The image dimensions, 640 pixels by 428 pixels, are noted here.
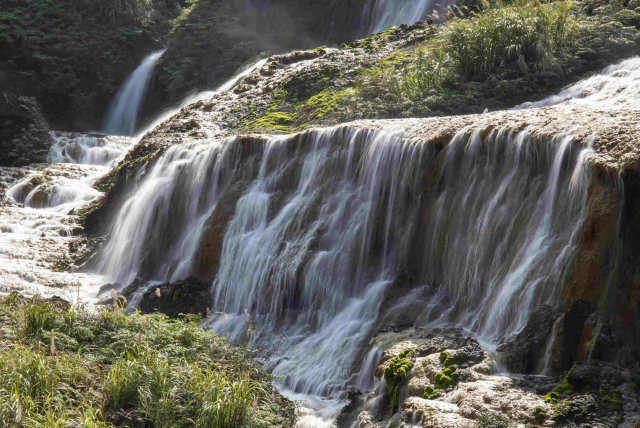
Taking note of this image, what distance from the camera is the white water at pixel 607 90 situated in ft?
35.8

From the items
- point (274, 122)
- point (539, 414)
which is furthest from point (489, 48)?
point (539, 414)

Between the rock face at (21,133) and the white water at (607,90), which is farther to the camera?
the rock face at (21,133)

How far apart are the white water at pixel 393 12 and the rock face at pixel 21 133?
41.1 ft

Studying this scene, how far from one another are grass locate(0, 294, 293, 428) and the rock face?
52.2 feet

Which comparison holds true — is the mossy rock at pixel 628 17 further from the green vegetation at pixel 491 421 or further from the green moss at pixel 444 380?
the green vegetation at pixel 491 421

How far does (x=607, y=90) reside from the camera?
→ 38.2 feet

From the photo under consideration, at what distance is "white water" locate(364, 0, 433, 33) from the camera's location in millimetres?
21641

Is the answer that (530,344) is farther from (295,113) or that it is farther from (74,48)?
(74,48)

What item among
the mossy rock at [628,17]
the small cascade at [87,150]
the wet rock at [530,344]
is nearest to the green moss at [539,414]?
the wet rock at [530,344]

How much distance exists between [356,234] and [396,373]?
3657mm

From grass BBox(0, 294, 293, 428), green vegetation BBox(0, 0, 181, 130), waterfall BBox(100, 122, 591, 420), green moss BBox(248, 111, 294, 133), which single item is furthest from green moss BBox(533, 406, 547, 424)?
green vegetation BBox(0, 0, 181, 130)

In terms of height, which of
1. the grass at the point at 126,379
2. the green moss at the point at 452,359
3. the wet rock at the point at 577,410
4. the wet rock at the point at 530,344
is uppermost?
the wet rock at the point at 530,344

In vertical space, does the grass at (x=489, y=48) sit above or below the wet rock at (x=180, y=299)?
above

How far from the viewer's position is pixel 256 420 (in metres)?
6.68
